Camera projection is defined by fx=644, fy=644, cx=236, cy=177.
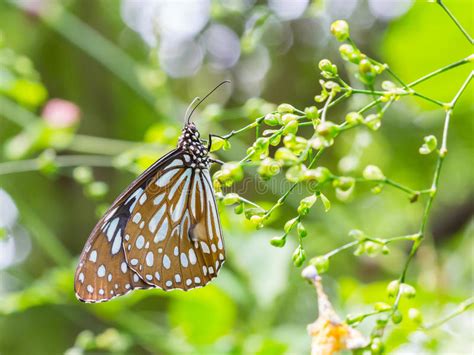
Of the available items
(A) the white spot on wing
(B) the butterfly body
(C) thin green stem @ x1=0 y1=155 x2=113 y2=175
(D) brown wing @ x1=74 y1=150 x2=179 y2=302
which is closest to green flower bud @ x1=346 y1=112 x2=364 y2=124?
(B) the butterfly body

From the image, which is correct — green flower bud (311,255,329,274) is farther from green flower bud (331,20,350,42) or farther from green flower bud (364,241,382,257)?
green flower bud (331,20,350,42)

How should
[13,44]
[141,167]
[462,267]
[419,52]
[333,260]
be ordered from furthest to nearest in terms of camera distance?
[13,44] < [333,260] < [462,267] < [419,52] < [141,167]

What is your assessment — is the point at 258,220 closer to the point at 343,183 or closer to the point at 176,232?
the point at 343,183

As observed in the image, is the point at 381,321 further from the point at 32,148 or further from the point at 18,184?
the point at 18,184

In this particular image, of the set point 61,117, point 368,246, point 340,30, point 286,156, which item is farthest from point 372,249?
point 61,117

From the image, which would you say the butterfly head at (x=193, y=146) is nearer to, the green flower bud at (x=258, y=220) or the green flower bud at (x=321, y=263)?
the green flower bud at (x=258, y=220)

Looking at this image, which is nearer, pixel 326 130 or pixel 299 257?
pixel 326 130

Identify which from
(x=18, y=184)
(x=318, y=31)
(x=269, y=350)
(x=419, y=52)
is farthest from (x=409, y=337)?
(x=18, y=184)
